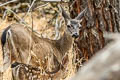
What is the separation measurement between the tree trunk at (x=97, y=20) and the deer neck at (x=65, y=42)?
2210 mm

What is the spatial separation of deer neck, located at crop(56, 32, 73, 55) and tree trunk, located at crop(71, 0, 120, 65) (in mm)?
2210

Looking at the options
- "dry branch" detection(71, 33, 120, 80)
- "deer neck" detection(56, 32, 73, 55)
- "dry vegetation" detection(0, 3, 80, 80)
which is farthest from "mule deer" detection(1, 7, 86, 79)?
"dry branch" detection(71, 33, 120, 80)

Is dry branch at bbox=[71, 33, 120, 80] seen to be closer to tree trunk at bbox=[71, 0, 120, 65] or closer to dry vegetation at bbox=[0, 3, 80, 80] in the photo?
tree trunk at bbox=[71, 0, 120, 65]

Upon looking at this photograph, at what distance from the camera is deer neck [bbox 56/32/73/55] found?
4.72 metres

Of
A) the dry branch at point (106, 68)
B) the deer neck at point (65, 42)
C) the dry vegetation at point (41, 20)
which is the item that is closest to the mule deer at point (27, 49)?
the deer neck at point (65, 42)

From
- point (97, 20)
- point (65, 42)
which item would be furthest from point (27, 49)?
point (97, 20)

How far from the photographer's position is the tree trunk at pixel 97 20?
7.97 ft

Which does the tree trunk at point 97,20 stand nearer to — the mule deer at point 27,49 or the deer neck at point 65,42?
the mule deer at point 27,49

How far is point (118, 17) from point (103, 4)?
0.16 metres

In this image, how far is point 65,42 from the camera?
482 cm

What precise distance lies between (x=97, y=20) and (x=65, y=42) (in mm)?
2383

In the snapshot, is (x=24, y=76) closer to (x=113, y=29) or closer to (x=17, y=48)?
(x=17, y=48)

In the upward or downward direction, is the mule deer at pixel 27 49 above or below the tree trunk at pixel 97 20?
below

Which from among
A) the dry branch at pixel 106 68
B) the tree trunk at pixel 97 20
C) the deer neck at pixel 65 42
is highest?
the dry branch at pixel 106 68
